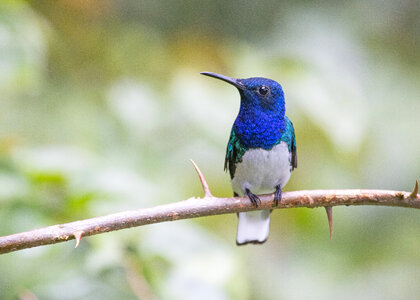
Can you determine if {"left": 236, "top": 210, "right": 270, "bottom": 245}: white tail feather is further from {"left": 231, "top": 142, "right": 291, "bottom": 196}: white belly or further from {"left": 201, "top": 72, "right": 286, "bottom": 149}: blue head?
{"left": 201, "top": 72, "right": 286, "bottom": 149}: blue head

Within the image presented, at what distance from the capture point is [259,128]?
11.2 ft

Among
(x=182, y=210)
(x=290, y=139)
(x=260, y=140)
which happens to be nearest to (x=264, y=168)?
(x=260, y=140)

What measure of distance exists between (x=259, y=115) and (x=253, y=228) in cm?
70

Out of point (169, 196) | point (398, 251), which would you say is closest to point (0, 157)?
point (169, 196)

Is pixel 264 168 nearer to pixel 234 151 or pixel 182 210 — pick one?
pixel 234 151

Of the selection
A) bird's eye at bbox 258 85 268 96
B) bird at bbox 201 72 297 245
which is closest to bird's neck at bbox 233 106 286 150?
bird at bbox 201 72 297 245

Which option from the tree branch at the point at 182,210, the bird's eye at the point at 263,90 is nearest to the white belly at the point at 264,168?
the bird's eye at the point at 263,90

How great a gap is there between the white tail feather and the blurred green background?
28cm

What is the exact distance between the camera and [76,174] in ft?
10.1

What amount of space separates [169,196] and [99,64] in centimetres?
199

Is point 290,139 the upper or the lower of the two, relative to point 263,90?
lower

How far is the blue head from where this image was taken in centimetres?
338

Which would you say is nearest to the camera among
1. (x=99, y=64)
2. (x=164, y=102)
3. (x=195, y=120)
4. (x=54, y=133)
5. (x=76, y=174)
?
(x=76, y=174)

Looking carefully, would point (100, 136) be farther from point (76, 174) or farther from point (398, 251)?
point (398, 251)
